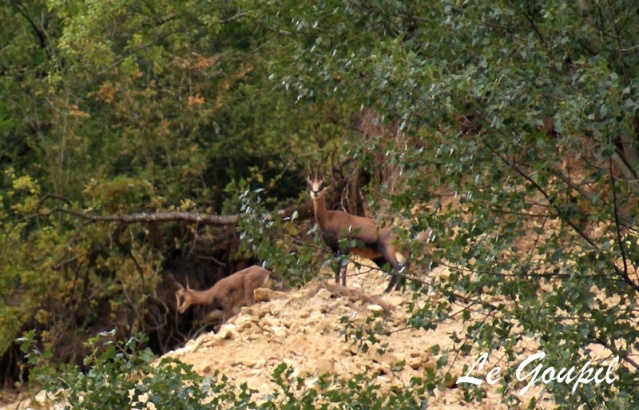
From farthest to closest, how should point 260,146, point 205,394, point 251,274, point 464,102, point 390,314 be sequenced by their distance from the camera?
point 260,146 → point 251,274 → point 390,314 → point 205,394 → point 464,102

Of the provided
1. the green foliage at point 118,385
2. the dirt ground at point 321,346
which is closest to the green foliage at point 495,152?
the green foliage at point 118,385

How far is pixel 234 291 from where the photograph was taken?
18.7 m

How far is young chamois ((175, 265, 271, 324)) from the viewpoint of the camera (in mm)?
18438

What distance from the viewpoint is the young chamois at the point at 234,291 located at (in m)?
18.4

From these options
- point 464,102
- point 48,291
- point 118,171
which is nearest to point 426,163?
point 464,102

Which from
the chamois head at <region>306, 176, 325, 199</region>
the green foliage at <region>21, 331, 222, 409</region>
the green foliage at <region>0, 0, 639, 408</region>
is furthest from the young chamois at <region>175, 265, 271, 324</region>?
the green foliage at <region>21, 331, 222, 409</region>

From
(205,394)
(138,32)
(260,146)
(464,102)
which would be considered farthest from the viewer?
Result: (260,146)

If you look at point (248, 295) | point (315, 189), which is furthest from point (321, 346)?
point (315, 189)

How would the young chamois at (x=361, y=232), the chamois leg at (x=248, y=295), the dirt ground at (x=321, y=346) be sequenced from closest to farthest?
the dirt ground at (x=321, y=346) < the young chamois at (x=361, y=232) < the chamois leg at (x=248, y=295)

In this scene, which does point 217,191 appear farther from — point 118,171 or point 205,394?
point 205,394

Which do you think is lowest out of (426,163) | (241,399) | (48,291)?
(48,291)

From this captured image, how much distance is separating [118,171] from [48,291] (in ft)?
13.8

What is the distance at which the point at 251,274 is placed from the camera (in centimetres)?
1862
